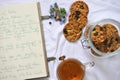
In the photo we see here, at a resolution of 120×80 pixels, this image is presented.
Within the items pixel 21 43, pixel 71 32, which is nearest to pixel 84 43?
pixel 71 32

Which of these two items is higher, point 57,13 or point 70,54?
point 57,13

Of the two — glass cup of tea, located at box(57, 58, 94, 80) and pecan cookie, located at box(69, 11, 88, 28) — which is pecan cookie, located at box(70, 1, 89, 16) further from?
glass cup of tea, located at box(57, 58, 94, 80)

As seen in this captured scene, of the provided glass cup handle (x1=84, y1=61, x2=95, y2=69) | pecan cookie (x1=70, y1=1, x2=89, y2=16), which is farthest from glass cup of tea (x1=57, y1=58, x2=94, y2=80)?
pecan cookie (x1=70, y1=1, x2=89, y2=16)

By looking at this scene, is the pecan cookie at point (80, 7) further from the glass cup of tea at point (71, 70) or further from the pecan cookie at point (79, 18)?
the glass cup of tea at point (71, 70)

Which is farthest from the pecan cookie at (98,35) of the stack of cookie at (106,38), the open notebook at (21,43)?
the open notebook at (21,43)

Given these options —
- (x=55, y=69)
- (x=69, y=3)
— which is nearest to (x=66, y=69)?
(x=55, y=69)

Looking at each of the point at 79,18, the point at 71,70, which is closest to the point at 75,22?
the point at 79,18

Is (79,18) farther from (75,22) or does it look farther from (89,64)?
(89,64)
